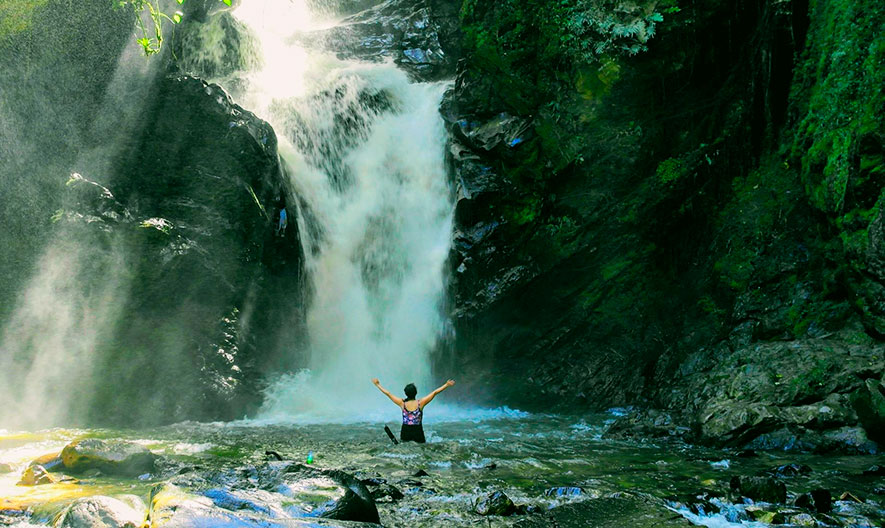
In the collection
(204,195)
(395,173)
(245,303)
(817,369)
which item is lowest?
(817,369)

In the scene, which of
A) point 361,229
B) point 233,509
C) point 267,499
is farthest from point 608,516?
point 361,229

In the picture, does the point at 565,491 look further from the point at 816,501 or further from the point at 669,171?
the point at 669,171

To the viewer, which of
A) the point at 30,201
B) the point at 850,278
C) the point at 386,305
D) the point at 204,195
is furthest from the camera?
the point at 386,305

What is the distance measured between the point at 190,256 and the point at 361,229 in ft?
16.1

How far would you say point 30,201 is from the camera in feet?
35.3

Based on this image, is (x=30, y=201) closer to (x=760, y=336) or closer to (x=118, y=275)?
(x=118, y=275)

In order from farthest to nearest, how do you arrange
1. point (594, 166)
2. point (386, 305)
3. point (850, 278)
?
point (386, 305)
point (594, 166)
point (850, 278)

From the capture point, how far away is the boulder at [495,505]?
4910 mm

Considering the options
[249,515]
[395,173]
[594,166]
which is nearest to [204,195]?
Answer: [395,173]

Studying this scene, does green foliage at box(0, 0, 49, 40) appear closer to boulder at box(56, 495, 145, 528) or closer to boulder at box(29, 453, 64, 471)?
boulder at box(29, 453, 64, 471)

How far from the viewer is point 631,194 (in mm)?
13227

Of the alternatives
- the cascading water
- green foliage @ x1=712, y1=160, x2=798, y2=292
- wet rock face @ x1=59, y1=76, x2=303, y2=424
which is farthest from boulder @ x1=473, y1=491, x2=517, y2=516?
green foliage @ x1=712, y1=160, x2=798, y2=292

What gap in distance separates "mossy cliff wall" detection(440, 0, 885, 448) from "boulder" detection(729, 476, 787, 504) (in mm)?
6629

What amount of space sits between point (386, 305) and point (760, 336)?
28.4ft
